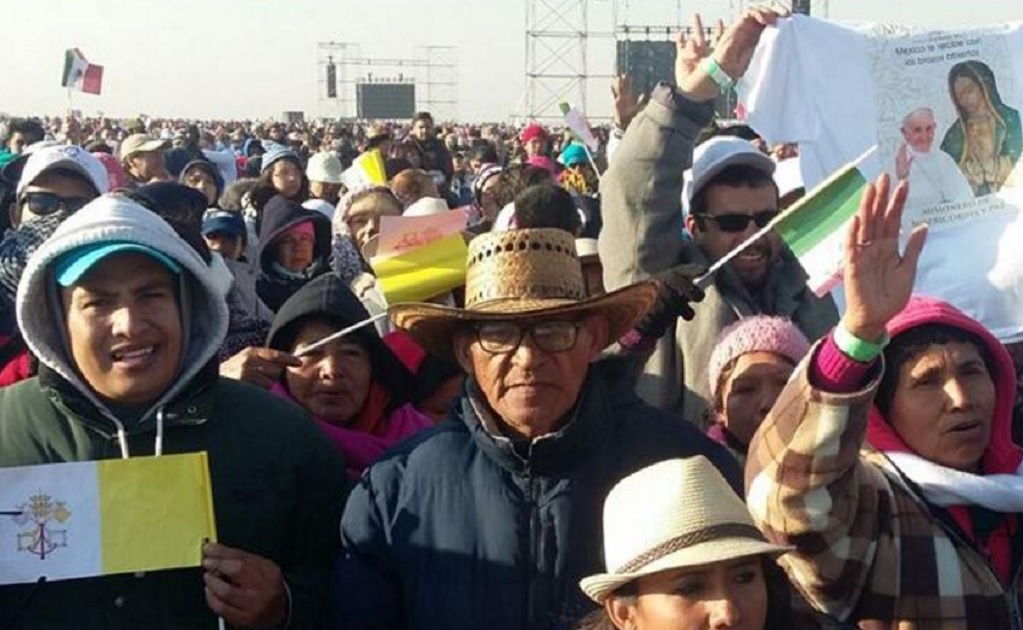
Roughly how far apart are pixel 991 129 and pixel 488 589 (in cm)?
226

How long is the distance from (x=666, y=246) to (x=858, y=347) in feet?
5.21

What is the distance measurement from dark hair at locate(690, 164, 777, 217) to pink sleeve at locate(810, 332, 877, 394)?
187 cm

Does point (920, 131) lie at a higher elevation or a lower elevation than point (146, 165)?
lower

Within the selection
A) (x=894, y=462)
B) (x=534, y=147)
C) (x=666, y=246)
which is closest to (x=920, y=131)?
(x=666, y=246)

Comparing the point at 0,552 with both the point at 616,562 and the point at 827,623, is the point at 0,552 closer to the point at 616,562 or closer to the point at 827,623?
the point at 616,562

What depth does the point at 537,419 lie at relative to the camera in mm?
2697

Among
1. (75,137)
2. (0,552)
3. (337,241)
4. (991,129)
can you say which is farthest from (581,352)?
(75,137)

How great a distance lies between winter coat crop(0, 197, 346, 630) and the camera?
2561 millimetres

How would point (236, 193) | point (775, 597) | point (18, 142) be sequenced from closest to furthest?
point (775, 597), point (236, 193), point (18, 142)

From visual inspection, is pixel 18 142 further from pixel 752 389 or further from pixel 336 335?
pixel 752 389

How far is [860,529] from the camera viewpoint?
2.55 m

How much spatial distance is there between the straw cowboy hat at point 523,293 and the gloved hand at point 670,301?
1.96 feet

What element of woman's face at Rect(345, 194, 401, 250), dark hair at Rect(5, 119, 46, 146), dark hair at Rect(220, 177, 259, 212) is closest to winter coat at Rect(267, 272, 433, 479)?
woman's face at Rect(345, 194, 401, 250)

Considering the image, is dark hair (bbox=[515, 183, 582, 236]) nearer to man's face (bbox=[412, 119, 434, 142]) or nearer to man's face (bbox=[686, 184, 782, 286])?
man's face (bbox=[686, 184, 782, 286])
